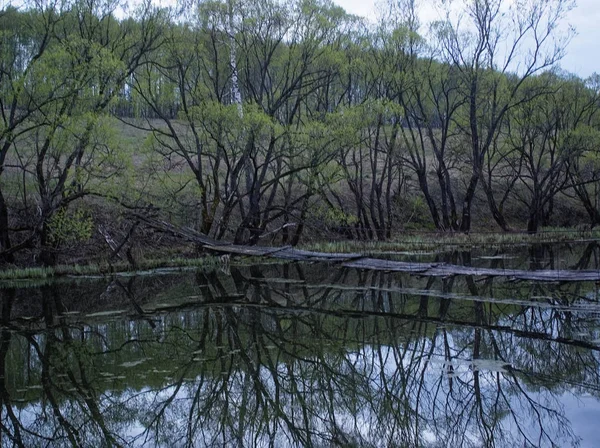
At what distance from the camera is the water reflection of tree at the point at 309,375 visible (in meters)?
7.00

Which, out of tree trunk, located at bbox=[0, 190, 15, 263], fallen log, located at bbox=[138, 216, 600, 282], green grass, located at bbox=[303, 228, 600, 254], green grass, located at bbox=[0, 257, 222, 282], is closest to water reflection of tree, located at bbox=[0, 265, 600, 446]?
fallen log, located at bbox=[138, 216, 600, 282]

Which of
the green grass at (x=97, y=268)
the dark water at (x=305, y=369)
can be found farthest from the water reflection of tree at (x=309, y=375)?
the green grass at (x=97, y=268)

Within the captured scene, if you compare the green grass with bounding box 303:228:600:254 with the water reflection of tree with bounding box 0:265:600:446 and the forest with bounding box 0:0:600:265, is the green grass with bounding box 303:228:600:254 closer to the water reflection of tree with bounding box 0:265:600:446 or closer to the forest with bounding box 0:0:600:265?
the forest with bounding box 0:0:600:265

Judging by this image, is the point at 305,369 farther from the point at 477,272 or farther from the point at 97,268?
the point at 97,268

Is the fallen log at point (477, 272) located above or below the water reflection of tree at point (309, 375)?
above

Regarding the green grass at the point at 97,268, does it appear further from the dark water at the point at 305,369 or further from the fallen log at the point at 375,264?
the dark water at the point at 305,369

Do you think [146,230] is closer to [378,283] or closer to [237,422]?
[378,283]

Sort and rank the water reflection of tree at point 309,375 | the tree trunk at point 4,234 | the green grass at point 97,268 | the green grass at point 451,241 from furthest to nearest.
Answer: the green grass at point 451,241, the tree trunk at point 4,234, the green grass at point 97,268, the water reflection of tree at point 309,375

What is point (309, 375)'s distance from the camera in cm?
882

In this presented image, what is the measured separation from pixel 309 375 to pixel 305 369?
0.96 ft

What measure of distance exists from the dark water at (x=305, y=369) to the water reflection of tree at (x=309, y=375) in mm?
29

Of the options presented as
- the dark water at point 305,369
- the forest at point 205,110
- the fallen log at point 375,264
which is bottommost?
the dark water at point 305,369

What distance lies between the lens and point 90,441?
682 cm

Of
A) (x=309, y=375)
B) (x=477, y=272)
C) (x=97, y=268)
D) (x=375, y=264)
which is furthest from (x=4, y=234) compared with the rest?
(x=309, y=375)
